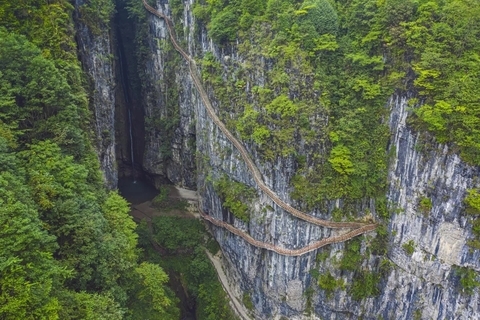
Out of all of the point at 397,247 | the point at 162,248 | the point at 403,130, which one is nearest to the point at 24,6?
the point at 162,248

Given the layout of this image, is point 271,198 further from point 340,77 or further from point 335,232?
point 340,77

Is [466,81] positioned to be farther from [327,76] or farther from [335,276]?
[335,276]

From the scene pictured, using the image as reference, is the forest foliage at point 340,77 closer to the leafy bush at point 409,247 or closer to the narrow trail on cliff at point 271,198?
the narrow trail on cliff at point 271,198

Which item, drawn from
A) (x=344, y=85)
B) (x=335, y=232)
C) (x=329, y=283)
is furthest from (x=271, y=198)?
(x=344, y=85)

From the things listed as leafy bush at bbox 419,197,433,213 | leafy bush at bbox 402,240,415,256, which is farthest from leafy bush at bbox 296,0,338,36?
leafy bush at bbox 402,240,415,256

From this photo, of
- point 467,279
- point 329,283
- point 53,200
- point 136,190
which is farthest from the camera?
point 136,190

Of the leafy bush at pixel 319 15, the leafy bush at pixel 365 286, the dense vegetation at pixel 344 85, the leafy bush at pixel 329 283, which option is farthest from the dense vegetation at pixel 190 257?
the leafy bush at pixel 319 15

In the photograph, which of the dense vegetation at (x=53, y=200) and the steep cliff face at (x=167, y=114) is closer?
the dense vegetation at (x=53, y=200)
